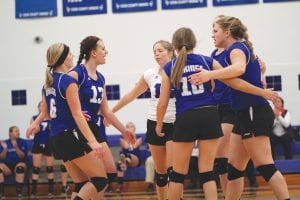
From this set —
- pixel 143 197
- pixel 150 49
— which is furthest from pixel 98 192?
pixel 150 49

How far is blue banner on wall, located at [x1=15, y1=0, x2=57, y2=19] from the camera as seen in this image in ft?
41.0

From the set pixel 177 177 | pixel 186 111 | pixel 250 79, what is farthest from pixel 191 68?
pixel 177 177

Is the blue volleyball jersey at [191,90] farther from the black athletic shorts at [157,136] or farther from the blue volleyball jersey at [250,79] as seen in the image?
the black athletic shorts at [157,136]

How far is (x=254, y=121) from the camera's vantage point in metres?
5.02

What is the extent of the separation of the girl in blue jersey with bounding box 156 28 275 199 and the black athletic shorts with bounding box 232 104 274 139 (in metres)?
0.24

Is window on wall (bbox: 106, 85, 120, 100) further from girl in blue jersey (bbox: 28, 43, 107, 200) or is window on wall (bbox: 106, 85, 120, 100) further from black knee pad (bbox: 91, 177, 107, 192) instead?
black knee pad (bbox: 91, 177, 107, 192)

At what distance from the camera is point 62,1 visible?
41.0 ft

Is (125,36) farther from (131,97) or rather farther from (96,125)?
(96,125)

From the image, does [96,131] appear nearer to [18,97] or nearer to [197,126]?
[197,126]

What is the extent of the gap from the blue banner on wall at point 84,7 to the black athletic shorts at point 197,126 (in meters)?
7.90

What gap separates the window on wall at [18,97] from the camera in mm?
12547

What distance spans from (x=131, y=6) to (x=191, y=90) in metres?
7.79

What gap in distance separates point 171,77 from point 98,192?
1.18 m

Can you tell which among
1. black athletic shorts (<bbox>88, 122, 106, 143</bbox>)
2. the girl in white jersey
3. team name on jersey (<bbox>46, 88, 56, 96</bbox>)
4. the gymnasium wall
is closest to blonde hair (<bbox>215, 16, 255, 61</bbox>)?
the girl in white jersey
